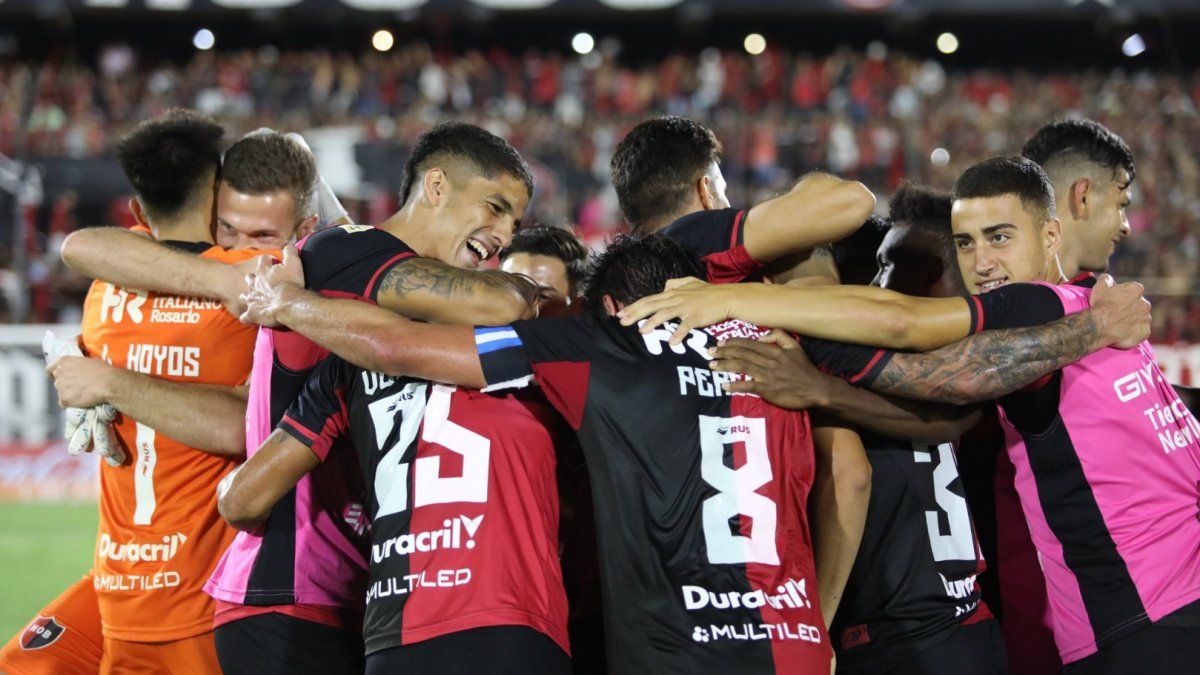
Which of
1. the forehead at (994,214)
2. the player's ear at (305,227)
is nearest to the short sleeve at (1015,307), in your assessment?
the forehead at (994,214)

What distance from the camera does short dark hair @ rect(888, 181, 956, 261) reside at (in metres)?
5.03

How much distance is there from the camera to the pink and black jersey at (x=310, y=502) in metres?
3.93

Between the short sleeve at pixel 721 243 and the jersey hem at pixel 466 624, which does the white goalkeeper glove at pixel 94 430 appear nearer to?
the jersey hem at pixel 466 624

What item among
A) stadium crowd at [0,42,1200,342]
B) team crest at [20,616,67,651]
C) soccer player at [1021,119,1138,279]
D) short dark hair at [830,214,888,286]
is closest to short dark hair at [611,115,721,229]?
short dark hair at [830,214,888,286]

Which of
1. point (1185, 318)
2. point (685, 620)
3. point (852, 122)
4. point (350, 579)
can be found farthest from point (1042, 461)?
point (852, 122)

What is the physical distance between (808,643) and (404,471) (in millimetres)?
1272

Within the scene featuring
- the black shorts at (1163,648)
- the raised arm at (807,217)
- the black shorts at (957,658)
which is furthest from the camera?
the raised arm at (807,217)

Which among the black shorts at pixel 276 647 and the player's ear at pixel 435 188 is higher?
the player's ear at pixel 435 188

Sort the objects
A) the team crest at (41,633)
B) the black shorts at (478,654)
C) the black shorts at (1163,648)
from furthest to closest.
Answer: the team crest at (41,633)
the black shorts at (1163,648)
the black shorts at (478,654)

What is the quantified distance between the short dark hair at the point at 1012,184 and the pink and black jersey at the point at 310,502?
2122mm

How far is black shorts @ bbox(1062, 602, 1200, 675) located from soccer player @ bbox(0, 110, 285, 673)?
322 centimetres

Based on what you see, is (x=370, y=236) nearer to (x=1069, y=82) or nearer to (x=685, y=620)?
(x=685, y=620)

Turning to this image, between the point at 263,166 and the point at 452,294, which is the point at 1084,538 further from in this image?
the point at 263,166

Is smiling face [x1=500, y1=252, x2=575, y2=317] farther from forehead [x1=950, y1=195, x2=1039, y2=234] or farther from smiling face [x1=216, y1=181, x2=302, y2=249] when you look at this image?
forehead [x1=950, y1=195, x2=1039, y2=234]
